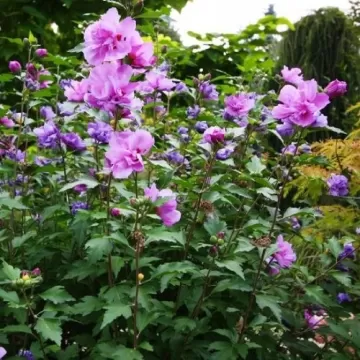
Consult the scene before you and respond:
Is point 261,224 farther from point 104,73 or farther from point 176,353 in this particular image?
point 104,73

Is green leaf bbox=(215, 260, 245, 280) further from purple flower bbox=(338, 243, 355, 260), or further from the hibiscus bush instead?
purple flower bbox=(338, 243, 355, 260)

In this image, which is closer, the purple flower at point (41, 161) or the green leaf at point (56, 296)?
the green leaf at point (56, 296)

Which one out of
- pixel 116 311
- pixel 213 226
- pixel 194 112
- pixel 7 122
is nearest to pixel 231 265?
pixel 213 226

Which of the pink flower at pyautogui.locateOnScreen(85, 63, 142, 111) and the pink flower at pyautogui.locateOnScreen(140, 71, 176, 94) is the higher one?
the pink flower at pyautogui.locateOnScreen(85, 63, 142, 111)

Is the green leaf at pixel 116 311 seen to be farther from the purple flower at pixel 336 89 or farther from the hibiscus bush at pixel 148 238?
the purple flower at pixel 336 89

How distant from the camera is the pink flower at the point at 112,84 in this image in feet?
5.16

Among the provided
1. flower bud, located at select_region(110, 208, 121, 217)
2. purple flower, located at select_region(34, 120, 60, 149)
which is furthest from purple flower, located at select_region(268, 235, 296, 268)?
purple flower, located at select_region(34, 120, 60, 149)

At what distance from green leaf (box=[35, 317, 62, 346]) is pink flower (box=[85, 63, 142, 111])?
60cm

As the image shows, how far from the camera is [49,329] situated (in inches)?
62.2

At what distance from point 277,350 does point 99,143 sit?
1.00 meters

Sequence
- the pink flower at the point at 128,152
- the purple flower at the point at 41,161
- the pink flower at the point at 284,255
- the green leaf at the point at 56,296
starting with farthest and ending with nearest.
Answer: the purple flower at the point at 41,161 → the pink flower at the point at 284,255 → the green leaf at the point at 56,296 → the pink flower at the point at 128,152

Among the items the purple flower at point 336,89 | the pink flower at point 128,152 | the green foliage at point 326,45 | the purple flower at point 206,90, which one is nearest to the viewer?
the pink flower at point 128,152

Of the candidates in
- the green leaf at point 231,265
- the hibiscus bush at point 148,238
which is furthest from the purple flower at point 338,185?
the green leaf at point 231,265

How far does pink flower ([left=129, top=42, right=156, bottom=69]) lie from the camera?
1.61 metres
